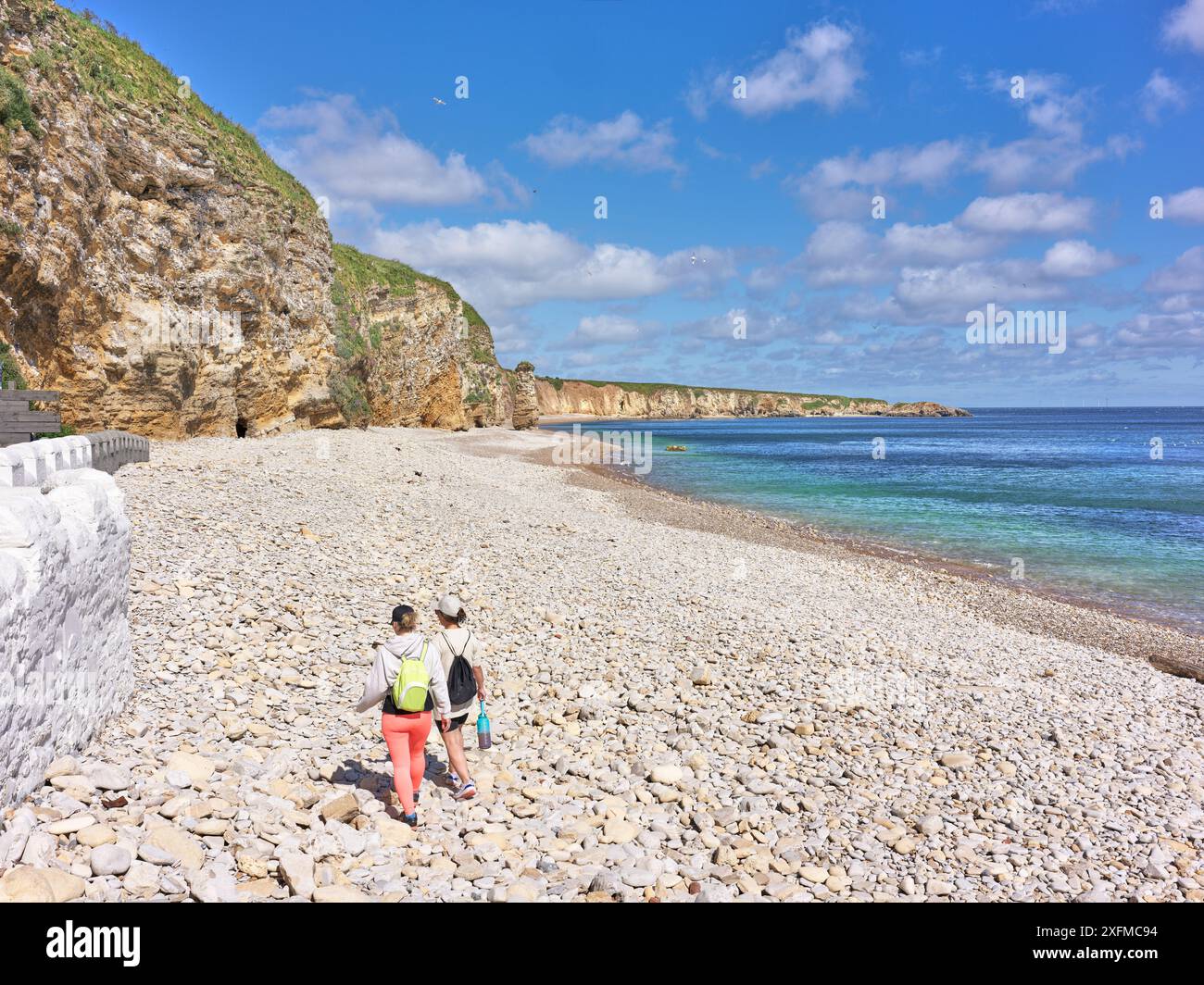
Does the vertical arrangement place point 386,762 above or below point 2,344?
below

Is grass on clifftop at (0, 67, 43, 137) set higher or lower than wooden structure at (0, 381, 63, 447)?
higher

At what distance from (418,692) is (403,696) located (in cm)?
12


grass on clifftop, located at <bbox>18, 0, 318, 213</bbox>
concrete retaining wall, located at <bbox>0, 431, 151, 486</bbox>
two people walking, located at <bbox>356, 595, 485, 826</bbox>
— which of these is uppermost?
grass on clifftop, located at <bbox>18, 0, 318, 213</bbox>

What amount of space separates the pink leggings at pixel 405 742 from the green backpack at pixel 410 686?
11cm

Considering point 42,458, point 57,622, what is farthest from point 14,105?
point 57,622

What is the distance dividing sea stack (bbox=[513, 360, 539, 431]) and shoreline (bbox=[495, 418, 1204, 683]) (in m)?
→ 57.4

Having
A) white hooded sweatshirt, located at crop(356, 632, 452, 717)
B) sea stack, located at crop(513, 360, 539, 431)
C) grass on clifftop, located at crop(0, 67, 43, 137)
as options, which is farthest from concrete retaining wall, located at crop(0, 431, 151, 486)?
sea stack, located at crop(513, 360, 539, 431)

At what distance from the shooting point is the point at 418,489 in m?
21.4

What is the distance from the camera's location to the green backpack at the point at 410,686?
5.42 m

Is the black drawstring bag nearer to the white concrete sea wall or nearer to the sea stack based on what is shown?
the white concrete sea wall

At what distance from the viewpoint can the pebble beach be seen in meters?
4.82

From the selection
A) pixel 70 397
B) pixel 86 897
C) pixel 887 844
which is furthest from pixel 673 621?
pixel 70 397
